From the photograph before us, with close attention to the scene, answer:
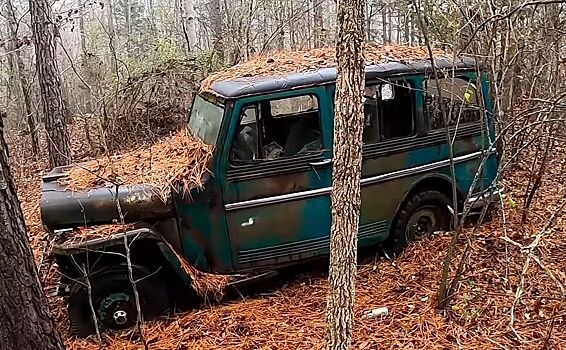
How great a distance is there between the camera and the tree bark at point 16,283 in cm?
265

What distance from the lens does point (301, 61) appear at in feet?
17.1

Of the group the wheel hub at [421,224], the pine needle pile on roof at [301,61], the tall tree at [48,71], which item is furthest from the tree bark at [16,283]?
the tall tree at [48,71]

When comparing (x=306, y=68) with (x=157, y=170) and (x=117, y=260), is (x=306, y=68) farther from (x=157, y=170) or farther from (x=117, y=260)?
(x=117, y=260)

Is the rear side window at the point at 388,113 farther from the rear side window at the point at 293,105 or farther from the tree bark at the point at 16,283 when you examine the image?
the tree bark at the point at 16,283

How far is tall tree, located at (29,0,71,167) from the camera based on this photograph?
772 cm

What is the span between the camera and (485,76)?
5.54 m

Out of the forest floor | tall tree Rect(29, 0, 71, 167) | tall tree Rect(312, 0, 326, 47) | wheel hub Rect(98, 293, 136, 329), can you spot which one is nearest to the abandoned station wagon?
wheel hub Rect(98, 293, 136, 329)

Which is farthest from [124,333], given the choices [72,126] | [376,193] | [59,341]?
[72,126]

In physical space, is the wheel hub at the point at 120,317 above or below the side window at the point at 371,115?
below

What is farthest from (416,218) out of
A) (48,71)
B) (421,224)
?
(48,71)

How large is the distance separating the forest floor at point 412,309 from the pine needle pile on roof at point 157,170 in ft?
3.46

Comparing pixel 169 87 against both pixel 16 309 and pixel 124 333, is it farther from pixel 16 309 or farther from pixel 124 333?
pixel 16 309

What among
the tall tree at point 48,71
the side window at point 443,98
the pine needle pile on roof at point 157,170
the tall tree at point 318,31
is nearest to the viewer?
the pine needle pile on roof at point 157,170

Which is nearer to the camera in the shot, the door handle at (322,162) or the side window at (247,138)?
the side window at (247,138)
